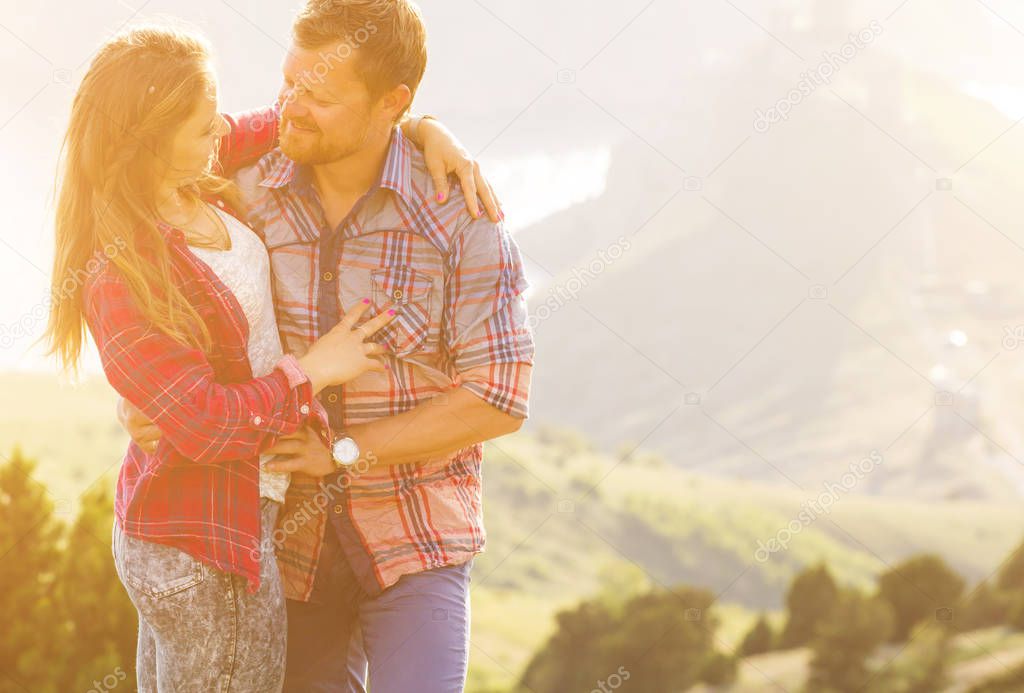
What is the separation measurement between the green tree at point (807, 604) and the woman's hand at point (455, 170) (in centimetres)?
761

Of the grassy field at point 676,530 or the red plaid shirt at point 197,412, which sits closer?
the red plaid shirt at point 197,412

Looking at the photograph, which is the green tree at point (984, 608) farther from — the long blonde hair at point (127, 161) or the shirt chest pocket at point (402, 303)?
the long blonde hair at point (127, 161)

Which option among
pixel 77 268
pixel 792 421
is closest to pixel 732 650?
pixel 77 268

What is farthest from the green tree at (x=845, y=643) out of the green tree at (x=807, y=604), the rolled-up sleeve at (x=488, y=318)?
the rolled-up sleeve at (x=488, y=318)

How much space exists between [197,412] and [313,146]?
2.19 ft

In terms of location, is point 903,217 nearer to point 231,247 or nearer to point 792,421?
point 792,421

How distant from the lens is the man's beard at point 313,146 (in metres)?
2.39

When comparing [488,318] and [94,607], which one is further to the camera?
[94,607]

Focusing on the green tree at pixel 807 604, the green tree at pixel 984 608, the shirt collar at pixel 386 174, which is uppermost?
the shirt collar at pixel 386 174

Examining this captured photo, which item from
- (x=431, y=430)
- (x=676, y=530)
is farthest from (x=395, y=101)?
(x=676, y=530)

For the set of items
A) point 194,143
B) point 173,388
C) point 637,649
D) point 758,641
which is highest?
point 194,143

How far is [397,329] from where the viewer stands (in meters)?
2.44

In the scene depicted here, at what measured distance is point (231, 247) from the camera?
2268mm

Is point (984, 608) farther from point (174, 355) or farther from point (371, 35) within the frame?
point (174, 355)
